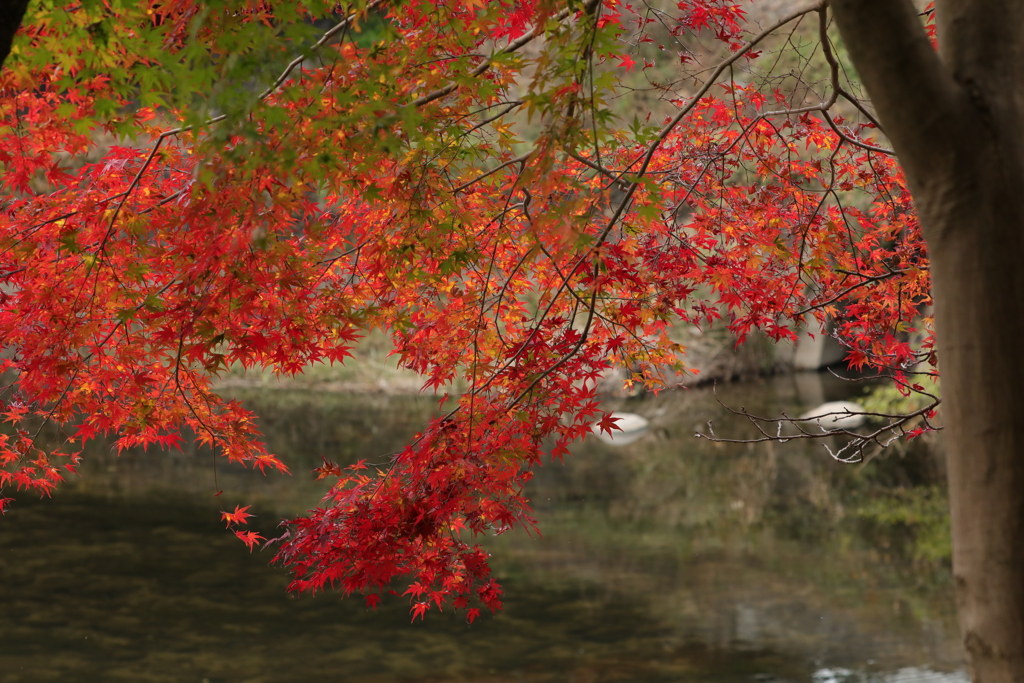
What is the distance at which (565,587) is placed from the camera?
7.05m

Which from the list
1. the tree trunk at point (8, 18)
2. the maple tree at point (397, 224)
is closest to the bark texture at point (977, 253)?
the maple tree at point (397, 224)

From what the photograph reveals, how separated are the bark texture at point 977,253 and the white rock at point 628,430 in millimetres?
10610

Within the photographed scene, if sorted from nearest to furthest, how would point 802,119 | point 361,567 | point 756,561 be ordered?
point 361,567
point 802,119
point 756,561

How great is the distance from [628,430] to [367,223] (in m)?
10.2

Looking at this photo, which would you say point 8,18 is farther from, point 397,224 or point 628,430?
point 628,430

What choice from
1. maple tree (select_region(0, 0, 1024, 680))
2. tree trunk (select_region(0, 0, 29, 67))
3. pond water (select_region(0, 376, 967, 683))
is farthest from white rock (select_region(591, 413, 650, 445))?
tree trunk (select_region(0, 0, 29, 67))

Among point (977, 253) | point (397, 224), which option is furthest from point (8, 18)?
point (977, 253)

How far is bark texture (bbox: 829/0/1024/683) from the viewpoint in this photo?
6.10 feet

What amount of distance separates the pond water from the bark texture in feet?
12.8

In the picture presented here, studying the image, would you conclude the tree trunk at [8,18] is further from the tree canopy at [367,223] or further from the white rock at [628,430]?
the white rock at [628,430]

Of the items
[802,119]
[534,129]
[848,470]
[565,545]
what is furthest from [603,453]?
[534,129]

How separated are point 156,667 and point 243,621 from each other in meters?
0.83

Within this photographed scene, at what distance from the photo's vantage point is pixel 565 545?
26.6 feet

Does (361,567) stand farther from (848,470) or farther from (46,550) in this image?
(848,470)
